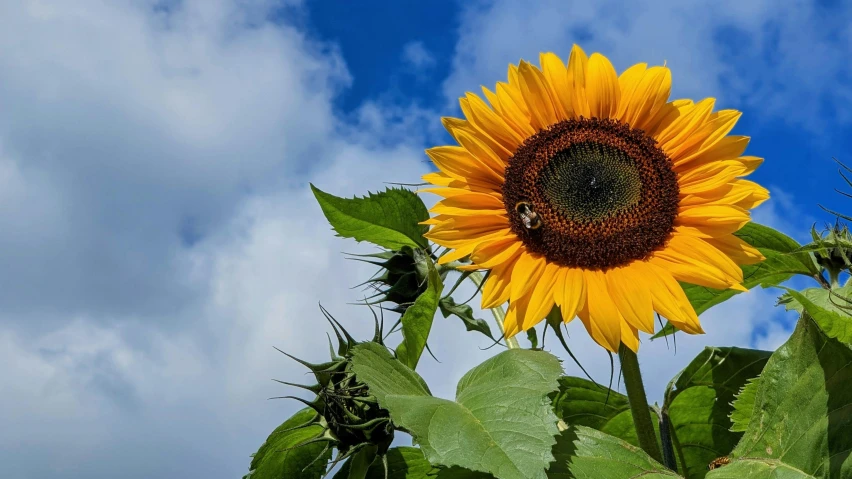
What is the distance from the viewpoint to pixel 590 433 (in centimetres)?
185

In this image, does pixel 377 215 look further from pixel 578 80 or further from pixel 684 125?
pixel 684 125

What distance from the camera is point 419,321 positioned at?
2.02 m

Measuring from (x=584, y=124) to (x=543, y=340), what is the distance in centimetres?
60

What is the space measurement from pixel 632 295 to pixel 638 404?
0.25 meters

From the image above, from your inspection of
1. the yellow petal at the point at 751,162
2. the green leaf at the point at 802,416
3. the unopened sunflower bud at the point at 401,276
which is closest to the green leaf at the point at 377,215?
the unopened sunflower bud at the point at 401,276

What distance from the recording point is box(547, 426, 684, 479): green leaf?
5.66 feet

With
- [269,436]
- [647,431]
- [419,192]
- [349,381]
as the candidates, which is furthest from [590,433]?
[269,436]

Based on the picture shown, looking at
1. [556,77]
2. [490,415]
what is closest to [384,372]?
[490,415]

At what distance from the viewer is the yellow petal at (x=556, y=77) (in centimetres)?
221

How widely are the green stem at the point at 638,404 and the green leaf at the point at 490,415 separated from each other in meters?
0.30

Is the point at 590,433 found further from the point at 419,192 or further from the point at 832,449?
the point at 419,192

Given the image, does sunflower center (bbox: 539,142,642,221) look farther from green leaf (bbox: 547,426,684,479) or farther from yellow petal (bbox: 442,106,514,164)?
green leaf (bbox: 547,426,684,479)

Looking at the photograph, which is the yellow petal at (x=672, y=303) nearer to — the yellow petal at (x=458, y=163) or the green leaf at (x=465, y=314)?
the yellow petal at (x=458, y=163)

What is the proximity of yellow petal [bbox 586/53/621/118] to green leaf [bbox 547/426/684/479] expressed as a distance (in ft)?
2.80
